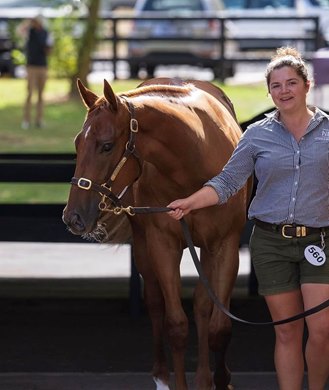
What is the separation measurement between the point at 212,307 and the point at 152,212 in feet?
3.08

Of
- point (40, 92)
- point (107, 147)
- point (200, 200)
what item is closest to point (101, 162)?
point (107, 147)

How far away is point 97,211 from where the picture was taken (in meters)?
5.55

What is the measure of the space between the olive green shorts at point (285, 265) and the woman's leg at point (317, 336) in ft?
0.15

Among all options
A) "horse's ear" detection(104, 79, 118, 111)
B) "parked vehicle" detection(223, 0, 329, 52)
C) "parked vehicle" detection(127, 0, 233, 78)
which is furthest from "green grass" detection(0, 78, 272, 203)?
"horse's ear" detection(104, 79, 118, 111)

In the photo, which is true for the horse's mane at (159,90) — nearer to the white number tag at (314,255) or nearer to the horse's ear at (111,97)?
the horse's ear at (111,97)

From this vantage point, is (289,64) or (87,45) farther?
(87,45)

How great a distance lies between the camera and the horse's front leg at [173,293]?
6.21 meters

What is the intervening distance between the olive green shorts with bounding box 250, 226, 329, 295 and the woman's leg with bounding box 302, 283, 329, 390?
0.04 meters

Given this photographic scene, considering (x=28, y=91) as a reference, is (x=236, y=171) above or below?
above

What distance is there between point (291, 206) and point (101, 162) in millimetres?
894

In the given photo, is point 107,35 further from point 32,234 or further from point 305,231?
point 305,231

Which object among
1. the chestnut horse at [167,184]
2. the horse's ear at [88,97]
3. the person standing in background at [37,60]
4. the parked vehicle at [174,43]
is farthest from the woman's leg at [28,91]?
the horse's ear at [88,97]

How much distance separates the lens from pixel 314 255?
17.5 ft

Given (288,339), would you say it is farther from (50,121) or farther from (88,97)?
(50,121)
